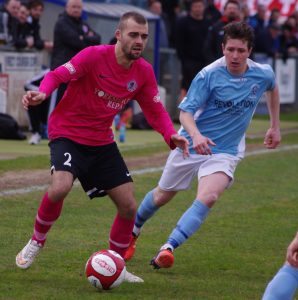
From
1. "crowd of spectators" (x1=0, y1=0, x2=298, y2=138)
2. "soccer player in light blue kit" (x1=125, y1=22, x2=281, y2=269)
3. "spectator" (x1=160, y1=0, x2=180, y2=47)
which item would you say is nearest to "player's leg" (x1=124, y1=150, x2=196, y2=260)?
"soccer player in light blue kit" (x1=125, y1=22, x2=281, y2=269)

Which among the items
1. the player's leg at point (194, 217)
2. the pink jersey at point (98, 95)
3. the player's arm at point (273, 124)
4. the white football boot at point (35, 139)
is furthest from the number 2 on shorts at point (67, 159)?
the white football boot at point (35, 139)

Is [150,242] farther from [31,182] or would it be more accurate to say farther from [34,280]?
[31,182]

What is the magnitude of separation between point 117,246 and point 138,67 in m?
1.28

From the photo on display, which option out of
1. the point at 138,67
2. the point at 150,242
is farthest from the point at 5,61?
the point at 138,67

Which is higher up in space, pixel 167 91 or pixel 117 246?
pixel 117 246

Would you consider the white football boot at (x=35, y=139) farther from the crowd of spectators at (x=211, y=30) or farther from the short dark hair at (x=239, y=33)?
the short dark hair at (x=239, y=33)

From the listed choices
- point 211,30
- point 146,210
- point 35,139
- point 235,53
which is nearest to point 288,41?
point 211,30

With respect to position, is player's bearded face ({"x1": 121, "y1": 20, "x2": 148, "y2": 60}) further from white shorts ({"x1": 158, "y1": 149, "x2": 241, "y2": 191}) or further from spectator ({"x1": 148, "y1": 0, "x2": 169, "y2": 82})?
spectator ({"x1": 148, "y1": 0, "x2": 169, "y2": 82})

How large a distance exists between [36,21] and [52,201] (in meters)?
10.9

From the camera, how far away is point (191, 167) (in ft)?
27.2

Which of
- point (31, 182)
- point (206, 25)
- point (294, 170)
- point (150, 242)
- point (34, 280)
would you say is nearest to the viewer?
point (34, 280)

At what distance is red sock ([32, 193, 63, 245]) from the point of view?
7.54 metres

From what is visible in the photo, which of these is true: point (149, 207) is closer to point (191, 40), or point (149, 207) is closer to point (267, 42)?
point (191, 40)

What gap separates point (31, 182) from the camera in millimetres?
12461
